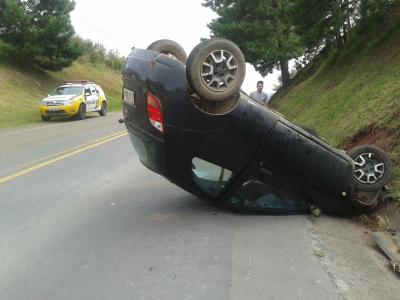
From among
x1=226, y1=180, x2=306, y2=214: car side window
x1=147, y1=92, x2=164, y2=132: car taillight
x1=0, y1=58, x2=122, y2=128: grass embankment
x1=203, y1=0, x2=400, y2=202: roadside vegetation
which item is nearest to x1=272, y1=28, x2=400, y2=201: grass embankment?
x1=203, y1=0, x2=400, y2=202: roadside vegetation

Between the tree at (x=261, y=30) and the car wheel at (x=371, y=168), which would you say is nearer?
the car wheel at (x=371, y=168)

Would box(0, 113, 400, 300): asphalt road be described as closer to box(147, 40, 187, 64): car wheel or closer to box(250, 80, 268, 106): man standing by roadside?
box(147, 40, 187, 64): car wheel

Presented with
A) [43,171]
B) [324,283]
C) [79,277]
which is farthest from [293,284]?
[43,171]

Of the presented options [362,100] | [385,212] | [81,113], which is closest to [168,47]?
[385,212]

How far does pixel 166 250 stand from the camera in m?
5.17

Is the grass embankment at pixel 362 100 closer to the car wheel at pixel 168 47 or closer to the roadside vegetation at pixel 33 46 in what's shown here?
the car wheel at pixel 168 47

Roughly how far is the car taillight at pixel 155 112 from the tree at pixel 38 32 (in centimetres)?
3241

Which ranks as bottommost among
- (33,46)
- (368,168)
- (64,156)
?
(33,46)

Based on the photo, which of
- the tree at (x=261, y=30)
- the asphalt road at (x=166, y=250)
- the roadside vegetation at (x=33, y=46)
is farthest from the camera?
the roadside vegetation at (x=33, y=46)

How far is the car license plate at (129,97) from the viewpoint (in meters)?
5.82

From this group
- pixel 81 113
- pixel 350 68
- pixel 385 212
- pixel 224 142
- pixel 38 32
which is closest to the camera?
pixel 224 142

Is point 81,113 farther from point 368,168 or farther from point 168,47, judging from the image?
point 368,168

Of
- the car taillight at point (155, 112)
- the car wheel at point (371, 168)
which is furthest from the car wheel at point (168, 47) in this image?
the car wheel at point (371, 168)

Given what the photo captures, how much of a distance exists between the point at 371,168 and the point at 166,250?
2.97m
